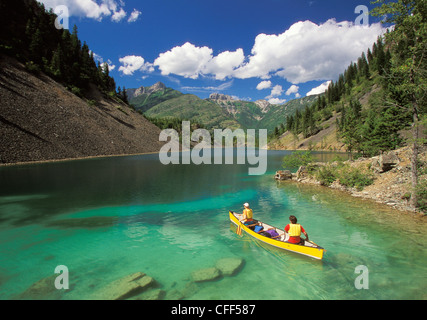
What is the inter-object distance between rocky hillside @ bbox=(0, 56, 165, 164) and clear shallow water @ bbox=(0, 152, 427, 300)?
31473 millimetres

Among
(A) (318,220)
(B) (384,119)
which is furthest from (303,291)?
(B) (384,119)

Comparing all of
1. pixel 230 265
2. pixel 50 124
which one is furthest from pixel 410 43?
pixel 50 124

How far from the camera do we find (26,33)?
89.6 m

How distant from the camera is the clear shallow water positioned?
1114 centimetres

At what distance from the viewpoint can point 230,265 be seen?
1295 cm

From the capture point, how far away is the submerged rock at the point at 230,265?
40.4 feet

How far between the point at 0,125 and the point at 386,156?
2959 inches

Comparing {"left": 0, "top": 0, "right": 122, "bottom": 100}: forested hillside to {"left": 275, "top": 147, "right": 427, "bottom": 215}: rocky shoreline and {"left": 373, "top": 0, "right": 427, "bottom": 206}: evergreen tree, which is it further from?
{"left": 275, "top": 147, "right": 427, "bottom": 215}: rocky shoreline

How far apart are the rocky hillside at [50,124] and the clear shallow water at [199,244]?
103ft

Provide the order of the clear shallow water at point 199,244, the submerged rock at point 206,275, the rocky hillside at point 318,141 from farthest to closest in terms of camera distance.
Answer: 1. the rocky hillside at point 318,141
2. the submerged rock at point 206,275
3. the clear shallow water at point 199,244

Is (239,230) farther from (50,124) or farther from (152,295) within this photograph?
(50,124)

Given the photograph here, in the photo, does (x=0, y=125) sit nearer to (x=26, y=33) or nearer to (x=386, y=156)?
(x=26, y=33)

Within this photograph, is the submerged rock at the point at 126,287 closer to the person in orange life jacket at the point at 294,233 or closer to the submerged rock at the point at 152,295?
the submerged rock at the point at 152,295

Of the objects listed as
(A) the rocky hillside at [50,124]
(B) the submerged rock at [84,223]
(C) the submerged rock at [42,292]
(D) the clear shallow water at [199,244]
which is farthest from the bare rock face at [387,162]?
(A) the rocky hillside at [50,124]
